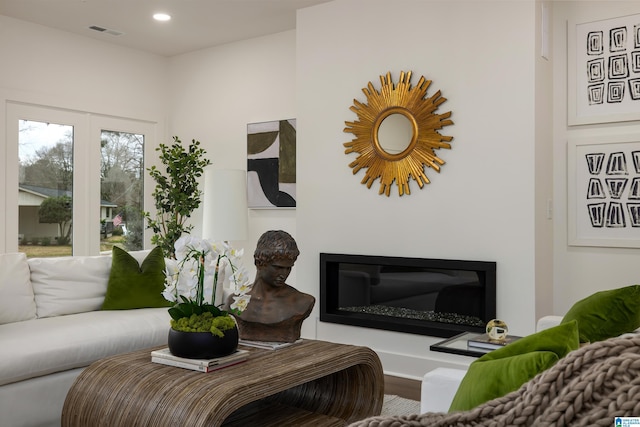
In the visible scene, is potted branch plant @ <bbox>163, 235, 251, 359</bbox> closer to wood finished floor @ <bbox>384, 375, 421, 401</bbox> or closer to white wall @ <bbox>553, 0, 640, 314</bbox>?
wood finished floor @ <bbox>384, 375, 421, 401</bbox>

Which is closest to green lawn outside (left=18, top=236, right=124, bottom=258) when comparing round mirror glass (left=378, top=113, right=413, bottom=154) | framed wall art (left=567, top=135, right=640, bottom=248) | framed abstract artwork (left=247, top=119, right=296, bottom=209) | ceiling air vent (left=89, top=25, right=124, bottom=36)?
framed abstract artwork (left=247, top=119, right=296, bottom=209)

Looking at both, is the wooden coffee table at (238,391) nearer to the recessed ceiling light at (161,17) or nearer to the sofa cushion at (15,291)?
the sofa cushion at (15,291)

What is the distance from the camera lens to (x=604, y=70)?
3779 millimetres

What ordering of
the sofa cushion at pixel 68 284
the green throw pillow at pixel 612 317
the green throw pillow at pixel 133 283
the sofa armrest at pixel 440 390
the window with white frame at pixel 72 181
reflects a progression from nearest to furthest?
1. the sofa armrest at pixel 440 390
2. the green throw pillow at pixel 612 317
3. the sofa cushion at pixel 68 284
4. the green throw pillow at pixel 133 283
5. the window with white frame at pixel 72 181

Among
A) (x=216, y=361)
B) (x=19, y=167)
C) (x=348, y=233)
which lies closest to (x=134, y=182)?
A: (x=19, y=167)

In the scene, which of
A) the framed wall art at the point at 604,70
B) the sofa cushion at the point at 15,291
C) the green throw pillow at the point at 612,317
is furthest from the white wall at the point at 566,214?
the sofa cushion at the point at 15,291

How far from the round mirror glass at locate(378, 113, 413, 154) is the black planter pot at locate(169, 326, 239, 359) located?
2225 mm

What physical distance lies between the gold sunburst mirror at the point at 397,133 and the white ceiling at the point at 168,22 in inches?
40.4

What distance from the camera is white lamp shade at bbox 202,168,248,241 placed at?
15.5 feet

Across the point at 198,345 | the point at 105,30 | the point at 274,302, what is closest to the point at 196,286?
the point at 198,345

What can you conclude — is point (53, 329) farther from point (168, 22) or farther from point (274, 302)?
point (168, 22)

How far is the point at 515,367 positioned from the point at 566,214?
3.11 meters

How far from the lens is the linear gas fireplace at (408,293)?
12.6ft

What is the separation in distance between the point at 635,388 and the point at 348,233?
367cm
